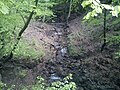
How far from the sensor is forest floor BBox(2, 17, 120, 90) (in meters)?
13.6

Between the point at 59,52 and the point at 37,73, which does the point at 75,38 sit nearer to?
the point at 59,52

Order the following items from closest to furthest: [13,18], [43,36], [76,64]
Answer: [13,18] → [76,64] → [43,36]

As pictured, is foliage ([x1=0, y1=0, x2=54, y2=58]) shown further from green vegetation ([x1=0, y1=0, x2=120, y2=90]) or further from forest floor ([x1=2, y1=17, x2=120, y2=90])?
forest floor ([x1=2, y1=17, x2=120, y2=90])

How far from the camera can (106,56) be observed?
15500 mm

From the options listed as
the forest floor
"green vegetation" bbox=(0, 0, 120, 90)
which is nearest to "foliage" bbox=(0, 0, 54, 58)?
"green vegetation" bbox=(0, 0, 120, 90)

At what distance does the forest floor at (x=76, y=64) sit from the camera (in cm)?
1365

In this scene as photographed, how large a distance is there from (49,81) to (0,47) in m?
3.67

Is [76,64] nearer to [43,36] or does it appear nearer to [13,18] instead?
[43,36]

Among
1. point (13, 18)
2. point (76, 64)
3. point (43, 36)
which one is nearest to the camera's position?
point (13, 18)

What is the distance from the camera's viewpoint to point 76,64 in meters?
15.6

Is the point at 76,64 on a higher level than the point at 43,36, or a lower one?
lower

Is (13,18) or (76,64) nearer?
(13,18)

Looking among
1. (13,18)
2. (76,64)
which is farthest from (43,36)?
(13,18)

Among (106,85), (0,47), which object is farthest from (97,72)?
(0,47)
